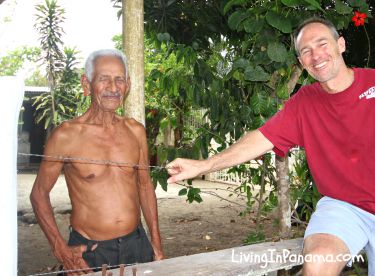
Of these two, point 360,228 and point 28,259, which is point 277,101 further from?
point 28,259

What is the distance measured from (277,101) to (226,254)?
1.23 metres

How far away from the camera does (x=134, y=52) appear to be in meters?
2.20

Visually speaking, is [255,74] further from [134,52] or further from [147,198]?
[147,198]

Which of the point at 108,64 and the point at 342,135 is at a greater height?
the point at 108,64

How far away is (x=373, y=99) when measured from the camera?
6.40 feet

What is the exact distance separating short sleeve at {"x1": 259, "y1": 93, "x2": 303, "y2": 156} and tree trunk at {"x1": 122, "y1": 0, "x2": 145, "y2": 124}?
0.63 metres

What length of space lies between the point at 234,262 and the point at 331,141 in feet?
2.29

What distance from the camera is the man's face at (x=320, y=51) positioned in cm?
Result: 202

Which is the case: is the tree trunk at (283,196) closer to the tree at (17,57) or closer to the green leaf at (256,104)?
the green leaf at (256,104)

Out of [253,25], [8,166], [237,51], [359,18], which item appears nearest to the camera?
[8,166]

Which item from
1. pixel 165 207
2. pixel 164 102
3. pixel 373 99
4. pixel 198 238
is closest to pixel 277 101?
pixel 373 99

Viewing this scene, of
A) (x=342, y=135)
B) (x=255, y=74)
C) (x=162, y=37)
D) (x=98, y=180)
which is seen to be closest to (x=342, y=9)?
(x=255, y=74)

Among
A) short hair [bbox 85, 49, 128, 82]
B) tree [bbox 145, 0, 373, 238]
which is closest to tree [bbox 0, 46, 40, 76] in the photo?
tree [bbox 145, 0, 373, 238]

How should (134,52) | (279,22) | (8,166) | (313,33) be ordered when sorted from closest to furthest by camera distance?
(8,166), (313,33), (134,52), (279,22)
